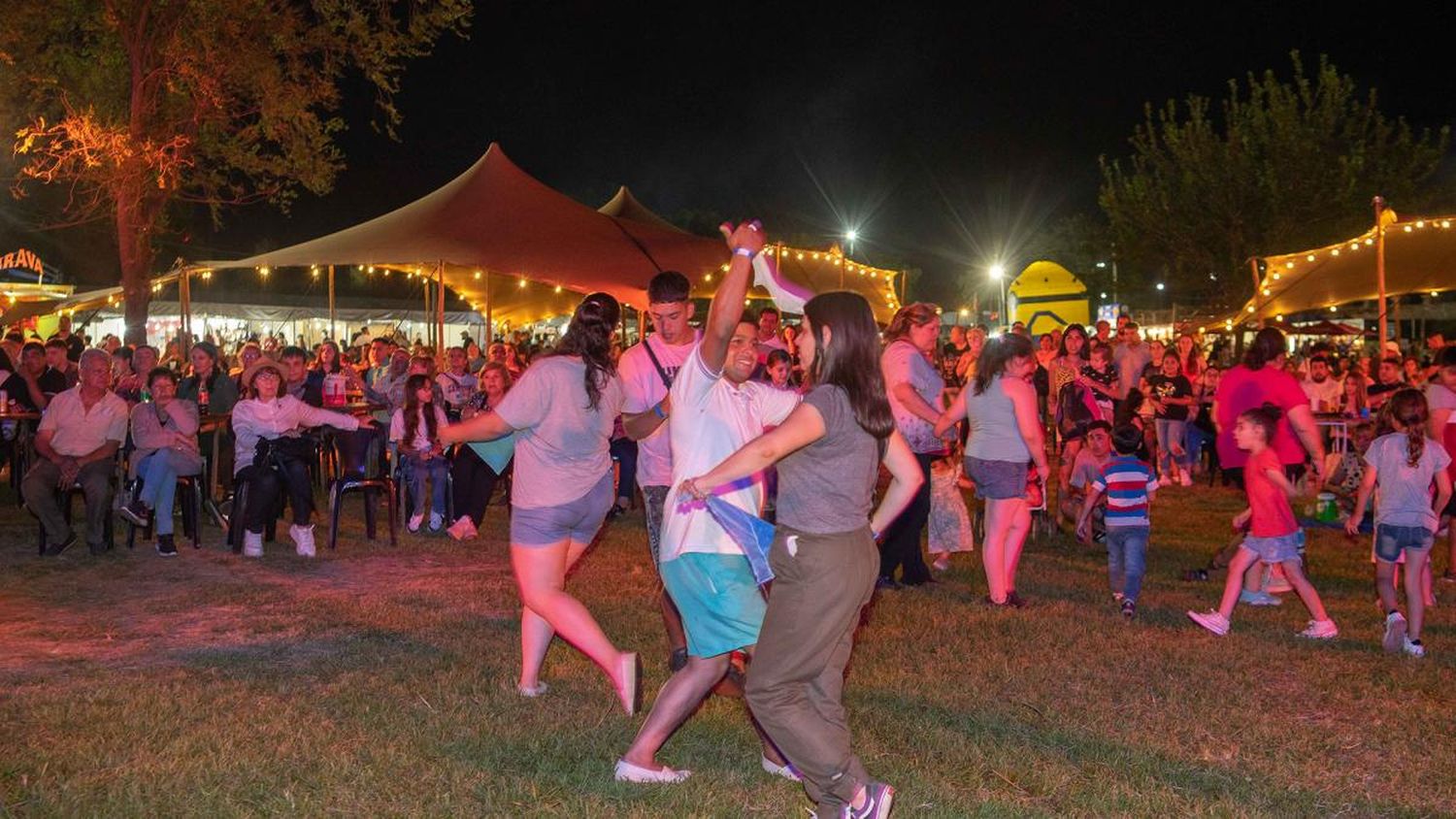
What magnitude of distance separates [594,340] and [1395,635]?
4691 millimetres

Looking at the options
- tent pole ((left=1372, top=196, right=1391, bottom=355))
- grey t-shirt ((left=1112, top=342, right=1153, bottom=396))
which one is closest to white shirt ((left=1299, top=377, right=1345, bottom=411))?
grey t-shirt ((left=1112, top=342, right=1153, bottom=396))

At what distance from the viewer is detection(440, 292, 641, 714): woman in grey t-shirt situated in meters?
5.24

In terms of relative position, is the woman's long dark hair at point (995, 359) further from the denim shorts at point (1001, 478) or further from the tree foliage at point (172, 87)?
the tree foliage at point (172, 87)

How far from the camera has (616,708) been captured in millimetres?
5598

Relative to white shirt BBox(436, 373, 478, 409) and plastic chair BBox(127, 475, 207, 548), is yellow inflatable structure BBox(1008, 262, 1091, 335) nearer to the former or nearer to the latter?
white shirt BBox(436, 373, 478, 409)

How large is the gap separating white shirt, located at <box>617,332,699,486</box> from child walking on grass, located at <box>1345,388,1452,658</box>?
13.6ft

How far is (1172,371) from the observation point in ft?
49.9

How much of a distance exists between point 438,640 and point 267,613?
4.65ft

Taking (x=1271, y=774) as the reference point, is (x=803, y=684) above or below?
above

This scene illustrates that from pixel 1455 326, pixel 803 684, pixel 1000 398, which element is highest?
pixel 1455 326

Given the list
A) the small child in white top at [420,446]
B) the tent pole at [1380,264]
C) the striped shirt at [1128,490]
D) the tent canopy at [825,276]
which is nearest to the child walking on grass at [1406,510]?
the striped shirt at [1128,490]

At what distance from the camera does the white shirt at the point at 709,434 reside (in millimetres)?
4266

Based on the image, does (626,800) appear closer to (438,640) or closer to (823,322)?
(823,322)

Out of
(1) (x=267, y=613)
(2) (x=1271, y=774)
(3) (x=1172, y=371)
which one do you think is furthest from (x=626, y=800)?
(3) (x=1172, y=371)
